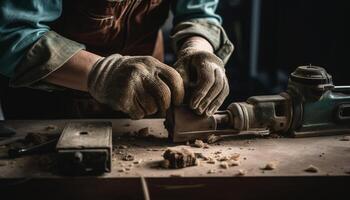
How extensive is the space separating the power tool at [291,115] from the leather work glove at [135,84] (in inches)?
4.8

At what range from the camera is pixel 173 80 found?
183 centimetres

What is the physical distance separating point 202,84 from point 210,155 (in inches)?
10.6

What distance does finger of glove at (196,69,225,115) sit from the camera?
1903 mm

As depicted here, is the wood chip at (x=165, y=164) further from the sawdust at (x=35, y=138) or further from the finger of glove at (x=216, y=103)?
the sawdust at (x=35, y=138)

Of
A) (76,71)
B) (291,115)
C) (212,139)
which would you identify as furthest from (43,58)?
(291,115)

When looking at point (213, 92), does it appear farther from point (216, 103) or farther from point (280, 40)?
point (280, 40)

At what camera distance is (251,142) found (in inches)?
78.2

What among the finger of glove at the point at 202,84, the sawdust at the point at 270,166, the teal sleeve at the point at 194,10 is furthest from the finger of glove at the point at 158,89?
the teal sleeve at the point at 194,10

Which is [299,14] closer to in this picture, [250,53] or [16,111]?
[250,53]

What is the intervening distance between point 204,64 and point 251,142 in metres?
0.36

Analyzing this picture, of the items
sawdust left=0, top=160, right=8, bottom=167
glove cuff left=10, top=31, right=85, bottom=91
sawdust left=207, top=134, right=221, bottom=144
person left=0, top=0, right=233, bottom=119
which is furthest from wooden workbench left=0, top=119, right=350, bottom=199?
glove cuff left=10, top=31, right=85, bottom=91

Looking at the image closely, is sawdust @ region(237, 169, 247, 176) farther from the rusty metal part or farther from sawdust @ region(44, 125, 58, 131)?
sawdust @ region(44, 125, 58, 131)

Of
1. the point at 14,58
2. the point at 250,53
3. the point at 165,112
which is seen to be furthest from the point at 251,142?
the point at 250,53

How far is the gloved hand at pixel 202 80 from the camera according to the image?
1889 millimetres
